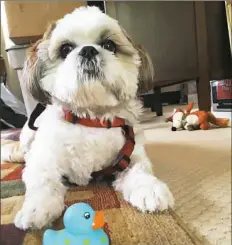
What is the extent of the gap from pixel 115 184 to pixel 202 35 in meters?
0.23

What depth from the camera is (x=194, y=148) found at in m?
0.63

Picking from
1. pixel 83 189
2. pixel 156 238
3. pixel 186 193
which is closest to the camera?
pixel 156 238

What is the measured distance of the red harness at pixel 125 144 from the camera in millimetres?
470

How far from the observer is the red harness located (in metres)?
0.47

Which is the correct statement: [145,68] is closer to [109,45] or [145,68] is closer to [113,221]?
[109,45]

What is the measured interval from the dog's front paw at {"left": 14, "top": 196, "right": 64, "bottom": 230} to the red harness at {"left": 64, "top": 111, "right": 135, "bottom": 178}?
4.1 inches

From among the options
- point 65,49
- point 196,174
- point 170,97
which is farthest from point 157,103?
point 196,174

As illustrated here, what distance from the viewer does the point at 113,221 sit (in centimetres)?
39

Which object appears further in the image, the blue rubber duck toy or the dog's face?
the dog's face

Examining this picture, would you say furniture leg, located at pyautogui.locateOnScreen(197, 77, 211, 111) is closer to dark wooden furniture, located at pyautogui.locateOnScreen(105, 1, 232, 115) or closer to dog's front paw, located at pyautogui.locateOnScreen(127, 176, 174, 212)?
dark wooden furniture, located at pyautogui.locateOnScreen(105, 1, 232, 115)

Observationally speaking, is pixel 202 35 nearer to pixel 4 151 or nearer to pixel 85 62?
pixel 85 62

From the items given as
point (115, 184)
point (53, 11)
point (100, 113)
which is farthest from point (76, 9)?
point (115, 184)

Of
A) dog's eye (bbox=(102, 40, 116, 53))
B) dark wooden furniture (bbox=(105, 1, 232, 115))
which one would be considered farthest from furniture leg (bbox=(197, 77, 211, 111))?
dog's eye (bbox=(102, 40, 116, 53))

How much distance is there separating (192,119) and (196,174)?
0.27 metres
